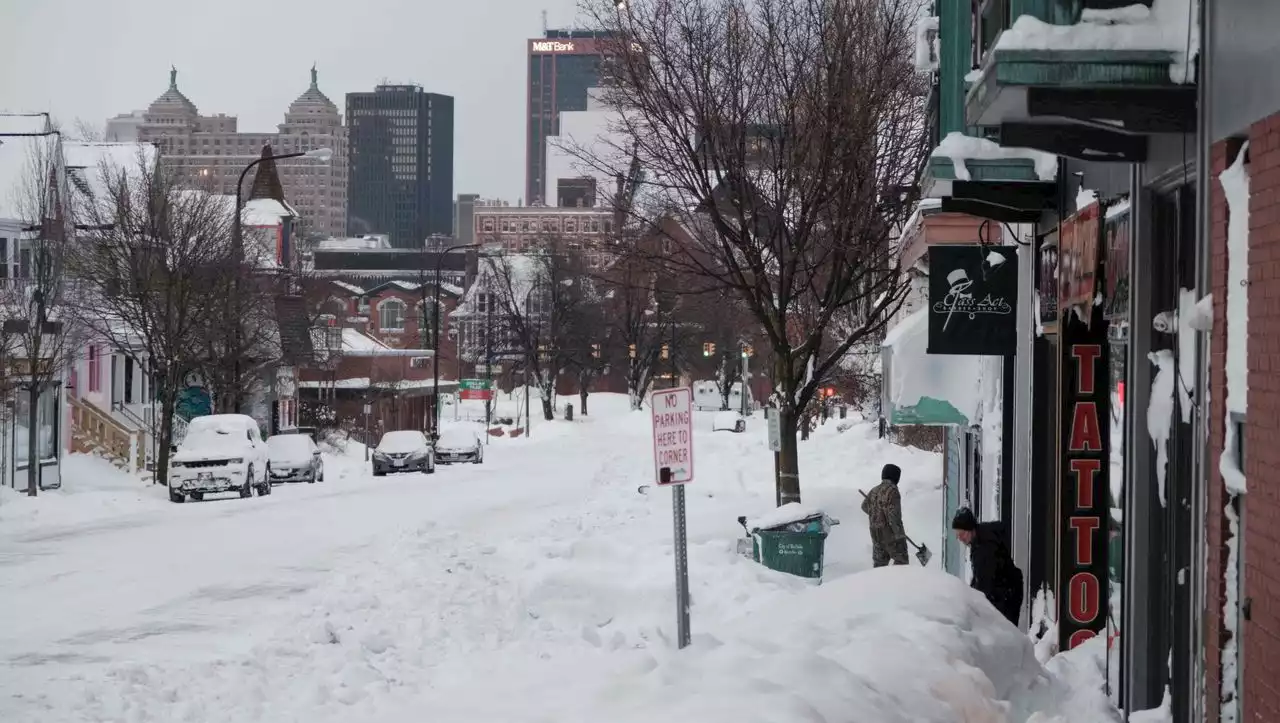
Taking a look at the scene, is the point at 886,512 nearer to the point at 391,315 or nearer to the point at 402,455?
the point at 402,455

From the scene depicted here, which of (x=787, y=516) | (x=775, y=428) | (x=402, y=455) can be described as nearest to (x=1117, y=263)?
(x=787, y=516)

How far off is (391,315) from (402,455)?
91428mm

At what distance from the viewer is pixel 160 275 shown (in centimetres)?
3806

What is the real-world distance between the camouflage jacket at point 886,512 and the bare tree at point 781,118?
18.5 ft

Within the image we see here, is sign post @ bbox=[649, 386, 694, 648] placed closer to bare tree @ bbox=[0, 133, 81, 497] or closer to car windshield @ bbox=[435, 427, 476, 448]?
bare tree @ bbox=[0, 133, 81, 497]

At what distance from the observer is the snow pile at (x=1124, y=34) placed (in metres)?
7.85

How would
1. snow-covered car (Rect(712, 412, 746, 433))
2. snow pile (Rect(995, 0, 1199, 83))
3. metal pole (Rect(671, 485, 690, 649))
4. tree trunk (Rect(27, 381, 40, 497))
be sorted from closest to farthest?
snow pile (Rect(995, 0, 1199, 83)) → metal pole (Rect(671, 485, 690, 649)) → tree trunk (Rect(27, 381, 40, 497)) → snow-covered car (Rect(712, 412, 746, 433))

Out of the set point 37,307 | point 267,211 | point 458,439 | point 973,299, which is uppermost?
point 267,211

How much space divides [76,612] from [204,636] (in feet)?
7.36

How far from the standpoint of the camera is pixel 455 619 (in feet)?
50.0

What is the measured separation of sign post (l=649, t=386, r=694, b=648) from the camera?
35.0 ft

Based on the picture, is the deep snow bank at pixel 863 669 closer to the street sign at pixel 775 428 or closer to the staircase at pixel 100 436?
the street sign at pixel 775 428

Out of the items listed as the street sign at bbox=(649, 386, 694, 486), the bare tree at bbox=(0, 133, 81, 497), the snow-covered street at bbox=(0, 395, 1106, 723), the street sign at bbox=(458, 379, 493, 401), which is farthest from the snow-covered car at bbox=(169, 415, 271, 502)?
the street sign at bbox=(458, 379, 493, 401)

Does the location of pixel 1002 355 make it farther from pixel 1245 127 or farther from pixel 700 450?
pixel 700 450
